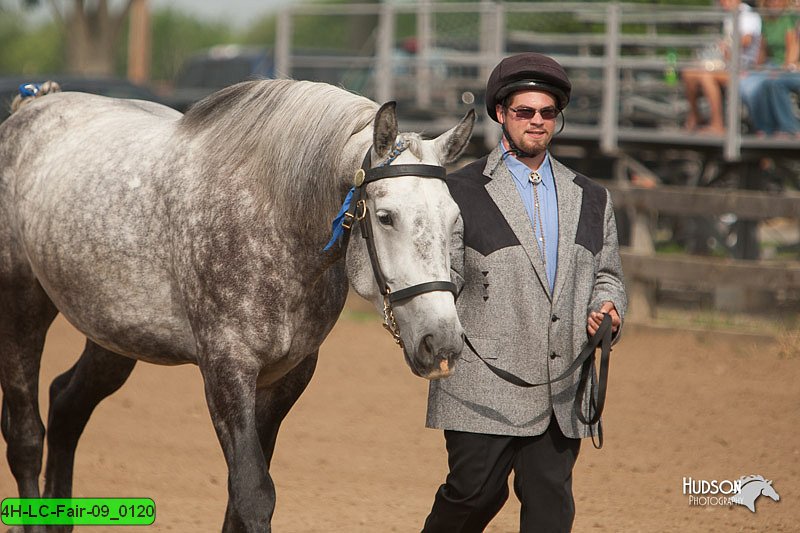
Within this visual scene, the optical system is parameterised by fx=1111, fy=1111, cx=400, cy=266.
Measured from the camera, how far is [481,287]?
3641 mm

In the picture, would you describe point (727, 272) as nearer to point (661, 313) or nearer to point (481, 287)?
point (661, 313)

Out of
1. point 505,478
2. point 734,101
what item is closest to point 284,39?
point 734,101

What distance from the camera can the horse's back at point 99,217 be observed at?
4.11m

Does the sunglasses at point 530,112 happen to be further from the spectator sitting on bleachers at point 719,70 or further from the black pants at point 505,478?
the spectator sitting on bleachers at point 719,70

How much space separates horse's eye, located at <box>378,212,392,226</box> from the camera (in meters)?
3.39

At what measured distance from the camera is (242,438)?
12.5 feet

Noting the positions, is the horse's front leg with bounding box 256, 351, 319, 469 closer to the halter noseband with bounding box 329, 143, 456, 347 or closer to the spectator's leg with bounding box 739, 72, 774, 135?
the halter noseband with bounding box 329, 143, 456, 347

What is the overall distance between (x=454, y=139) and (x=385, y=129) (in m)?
0.28

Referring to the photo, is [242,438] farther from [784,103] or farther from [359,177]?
[784,103]

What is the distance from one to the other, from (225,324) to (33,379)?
154cm

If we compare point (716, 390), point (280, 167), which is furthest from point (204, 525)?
point (716, 390)

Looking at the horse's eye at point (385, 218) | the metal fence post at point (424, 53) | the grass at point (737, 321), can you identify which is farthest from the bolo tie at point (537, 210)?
the metal fence post at point (424, 53)

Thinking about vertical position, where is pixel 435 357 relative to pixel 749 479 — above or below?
above

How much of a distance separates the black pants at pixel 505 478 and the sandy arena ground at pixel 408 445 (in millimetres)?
1437
